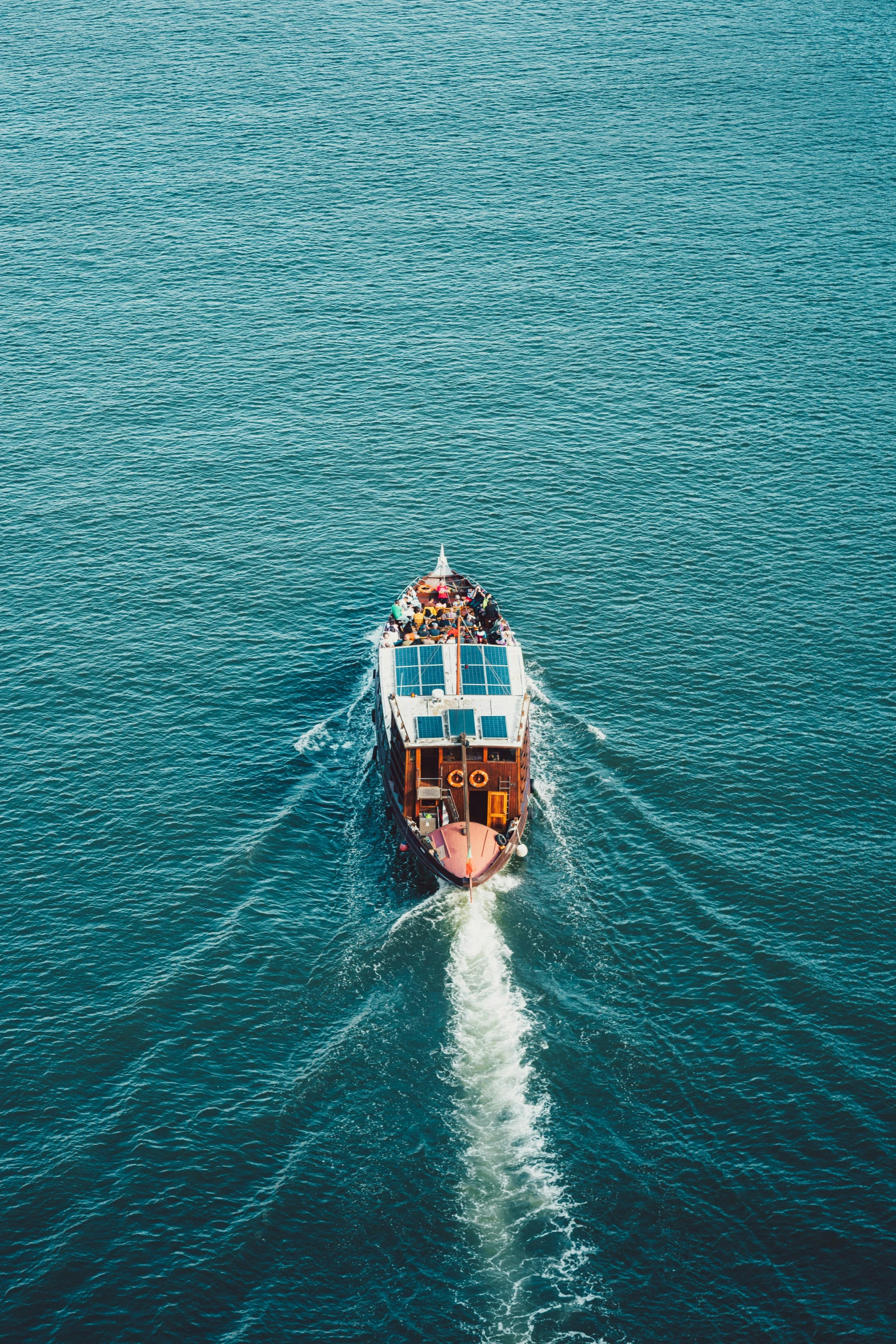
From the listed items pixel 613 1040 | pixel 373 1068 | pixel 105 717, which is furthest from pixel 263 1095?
pixel 105 717

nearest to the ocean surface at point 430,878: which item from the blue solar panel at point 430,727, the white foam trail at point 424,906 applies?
the white foam trail at point 424,906

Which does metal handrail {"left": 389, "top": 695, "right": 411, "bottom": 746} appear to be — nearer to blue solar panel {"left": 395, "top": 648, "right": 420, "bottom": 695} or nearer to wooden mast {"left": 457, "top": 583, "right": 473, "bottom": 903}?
blue solar panel {"left": 395, "top": 648, "right": 420, "bottom": 695}

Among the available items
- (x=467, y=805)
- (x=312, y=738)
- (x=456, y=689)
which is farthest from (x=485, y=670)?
(x=312, y=738)

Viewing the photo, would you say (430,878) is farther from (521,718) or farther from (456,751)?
(521,718)

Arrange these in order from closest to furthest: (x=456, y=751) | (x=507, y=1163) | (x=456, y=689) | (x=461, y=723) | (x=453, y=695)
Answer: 1. (x=507, y=1163)
2. (x=456, y=751)
3. (x=461, y=723)
4. (x=453, y=695)
5. (x=456, y=689)

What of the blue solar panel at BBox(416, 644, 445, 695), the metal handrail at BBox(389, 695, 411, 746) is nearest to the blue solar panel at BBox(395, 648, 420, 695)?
the blue solar panel at BBox(416, 644, 445, 695)

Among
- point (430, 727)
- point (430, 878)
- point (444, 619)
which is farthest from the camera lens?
point (444, 619)

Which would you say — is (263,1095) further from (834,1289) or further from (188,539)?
(188,539)
